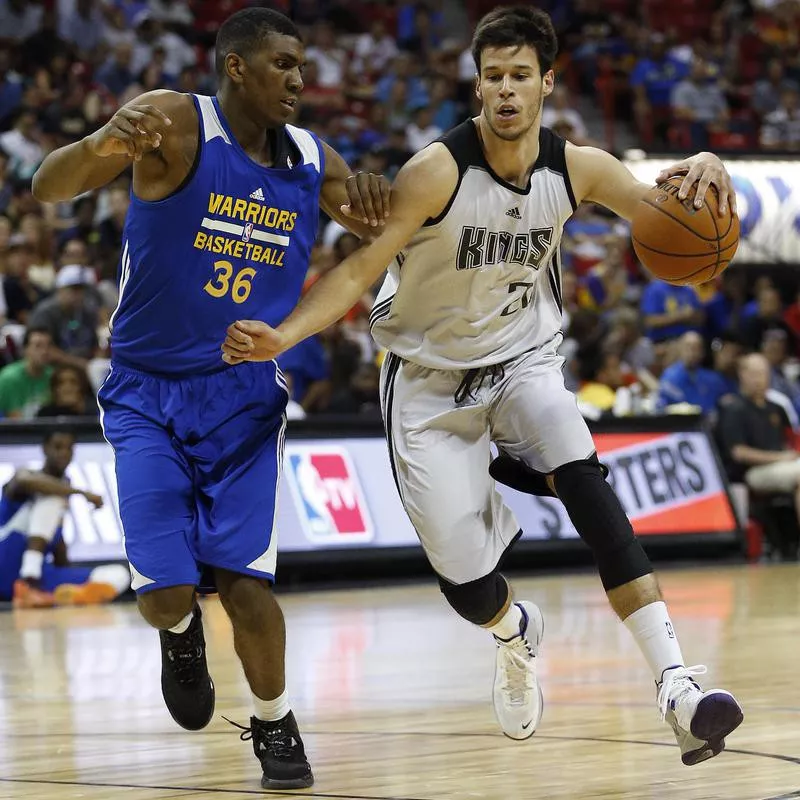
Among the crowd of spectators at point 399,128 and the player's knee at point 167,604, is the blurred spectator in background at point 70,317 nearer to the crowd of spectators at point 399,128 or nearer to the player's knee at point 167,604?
the crowd of spectators at point 399,128

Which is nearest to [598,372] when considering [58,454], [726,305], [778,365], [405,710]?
[778,365]

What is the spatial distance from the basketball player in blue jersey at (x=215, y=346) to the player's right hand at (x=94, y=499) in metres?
5.22

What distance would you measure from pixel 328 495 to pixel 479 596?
5.94 m

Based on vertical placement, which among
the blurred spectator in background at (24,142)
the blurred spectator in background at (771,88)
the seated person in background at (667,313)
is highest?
the blurred spectator in background at (24,142)

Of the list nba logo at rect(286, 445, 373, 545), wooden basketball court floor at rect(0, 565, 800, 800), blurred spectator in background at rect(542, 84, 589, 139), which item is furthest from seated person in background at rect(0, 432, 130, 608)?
Result: blurred spectator in background at rect(542, 84, 589, 139)

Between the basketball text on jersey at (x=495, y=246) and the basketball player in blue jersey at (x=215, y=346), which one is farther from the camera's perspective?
the basketball text on jersey at (x=495, y=246)

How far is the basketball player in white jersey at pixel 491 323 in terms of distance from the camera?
4660mm

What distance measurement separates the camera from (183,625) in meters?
4.61

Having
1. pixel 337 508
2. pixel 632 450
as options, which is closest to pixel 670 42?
pixel 632 450

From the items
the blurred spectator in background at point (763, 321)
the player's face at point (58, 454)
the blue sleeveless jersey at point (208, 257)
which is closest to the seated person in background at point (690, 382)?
the blurred spectator in background at point (763, 321)

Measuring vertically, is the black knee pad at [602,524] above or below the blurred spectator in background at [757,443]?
above

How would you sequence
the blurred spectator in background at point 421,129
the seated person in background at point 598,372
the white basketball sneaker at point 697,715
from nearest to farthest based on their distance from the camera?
the white basketball sneaker at point 697,715 → the seated person in background at point 598,372 → the blurred spectator in background at point 421,129

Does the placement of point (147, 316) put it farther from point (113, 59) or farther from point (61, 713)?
point (113, 59)

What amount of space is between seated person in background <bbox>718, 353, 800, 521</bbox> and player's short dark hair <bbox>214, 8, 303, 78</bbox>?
8.94 meters
